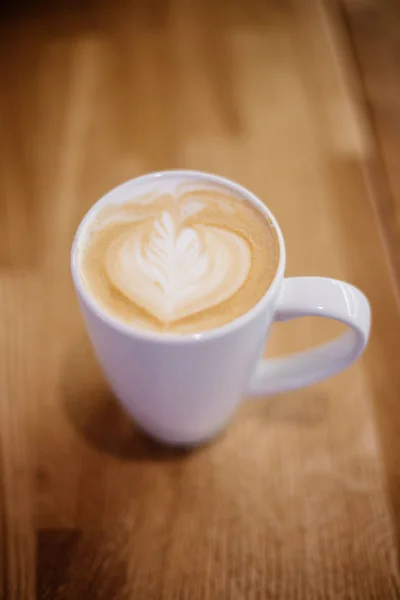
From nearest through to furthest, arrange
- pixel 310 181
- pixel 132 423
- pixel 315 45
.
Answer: pixel 132 423 < pixel 310 181 < pixel 315 45

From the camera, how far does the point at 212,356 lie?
0.36 m

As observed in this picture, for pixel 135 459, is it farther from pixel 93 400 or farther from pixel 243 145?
pixel 243 145

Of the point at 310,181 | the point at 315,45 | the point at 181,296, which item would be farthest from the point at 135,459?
the point at 315,45

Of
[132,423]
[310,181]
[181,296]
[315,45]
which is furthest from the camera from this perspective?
[315,45]

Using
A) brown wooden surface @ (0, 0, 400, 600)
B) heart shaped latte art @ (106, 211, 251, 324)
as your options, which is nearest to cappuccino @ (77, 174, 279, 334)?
heart shaped latte art @ (106, 211, 251, 324)

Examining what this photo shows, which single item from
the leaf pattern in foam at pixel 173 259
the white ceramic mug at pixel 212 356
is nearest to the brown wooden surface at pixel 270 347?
the white ceramic mug at pixel 212 356

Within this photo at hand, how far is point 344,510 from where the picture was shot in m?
0.45

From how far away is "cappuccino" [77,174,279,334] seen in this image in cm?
38

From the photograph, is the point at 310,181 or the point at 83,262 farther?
the point at 310,181

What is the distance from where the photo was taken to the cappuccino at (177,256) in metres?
0.38

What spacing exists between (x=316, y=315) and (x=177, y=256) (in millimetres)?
111

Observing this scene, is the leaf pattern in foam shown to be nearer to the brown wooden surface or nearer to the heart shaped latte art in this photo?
the heart shaped latte art

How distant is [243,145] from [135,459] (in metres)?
0.41

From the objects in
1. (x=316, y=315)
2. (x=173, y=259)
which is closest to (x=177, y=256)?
(x=173, y=259)
